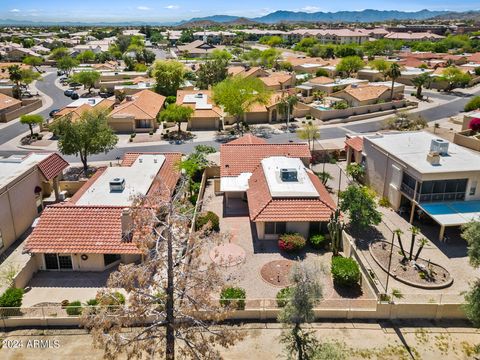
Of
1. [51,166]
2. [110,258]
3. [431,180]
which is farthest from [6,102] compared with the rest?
[431,180]

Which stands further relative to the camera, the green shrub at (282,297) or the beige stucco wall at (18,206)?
the beige stucco wall at (18,206)

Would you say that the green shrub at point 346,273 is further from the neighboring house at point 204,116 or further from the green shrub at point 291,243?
the neighboring house at point 204,116

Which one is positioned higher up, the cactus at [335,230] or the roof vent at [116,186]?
the roof vent at [116,186]

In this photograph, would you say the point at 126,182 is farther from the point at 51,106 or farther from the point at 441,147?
the point at 51,106

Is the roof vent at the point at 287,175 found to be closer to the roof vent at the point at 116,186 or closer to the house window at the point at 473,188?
the roof vent at the point at 116,186

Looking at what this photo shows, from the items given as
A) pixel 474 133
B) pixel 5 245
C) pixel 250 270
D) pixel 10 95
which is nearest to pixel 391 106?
pixel 474 133

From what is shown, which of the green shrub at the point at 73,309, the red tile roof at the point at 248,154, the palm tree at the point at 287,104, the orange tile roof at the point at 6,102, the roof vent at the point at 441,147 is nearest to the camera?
the green shrub at the point at 73,309

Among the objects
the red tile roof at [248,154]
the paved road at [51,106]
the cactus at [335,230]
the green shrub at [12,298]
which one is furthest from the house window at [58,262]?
the paved road at [51,106]

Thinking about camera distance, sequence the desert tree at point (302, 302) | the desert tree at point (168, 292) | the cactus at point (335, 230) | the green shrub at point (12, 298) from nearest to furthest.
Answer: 1. the desert tree at point (168, 292)
2. the desert tree at point (302, 302)
3. the green shrub at point (12, 298)
4. the cactus at point (335, 230)

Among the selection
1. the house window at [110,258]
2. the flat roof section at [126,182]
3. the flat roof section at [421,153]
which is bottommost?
the house window at [110,258]
